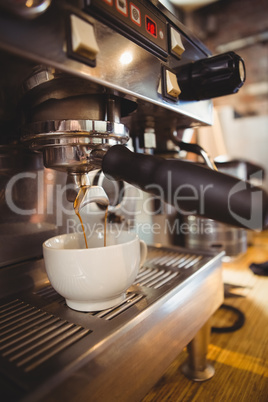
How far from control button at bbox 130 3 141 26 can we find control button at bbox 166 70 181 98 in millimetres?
74

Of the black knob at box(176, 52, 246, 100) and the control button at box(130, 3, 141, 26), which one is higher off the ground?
the control button at box(130, 3, 141, 26)

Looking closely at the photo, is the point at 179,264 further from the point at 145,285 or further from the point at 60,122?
the point at 60,122

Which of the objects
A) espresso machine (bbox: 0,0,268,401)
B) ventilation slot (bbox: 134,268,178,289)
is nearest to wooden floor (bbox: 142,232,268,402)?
espresso machine (bbox: 0,0,268,401)

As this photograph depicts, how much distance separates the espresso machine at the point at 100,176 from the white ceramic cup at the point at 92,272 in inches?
0.8

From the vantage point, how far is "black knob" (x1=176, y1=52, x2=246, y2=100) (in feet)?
1.34

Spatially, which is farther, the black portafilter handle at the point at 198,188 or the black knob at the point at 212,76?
the black knob at the point at 212,76

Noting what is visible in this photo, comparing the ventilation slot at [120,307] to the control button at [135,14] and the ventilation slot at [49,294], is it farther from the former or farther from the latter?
the control button at [135,14]

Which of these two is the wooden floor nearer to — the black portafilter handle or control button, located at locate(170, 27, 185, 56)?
the black portafilter handle

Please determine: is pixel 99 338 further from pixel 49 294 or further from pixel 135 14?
pixel 135 14

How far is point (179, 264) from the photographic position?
1.72 ft

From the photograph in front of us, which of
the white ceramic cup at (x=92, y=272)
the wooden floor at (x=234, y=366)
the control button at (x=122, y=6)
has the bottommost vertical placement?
the wooden floor at (x=234, y=366)

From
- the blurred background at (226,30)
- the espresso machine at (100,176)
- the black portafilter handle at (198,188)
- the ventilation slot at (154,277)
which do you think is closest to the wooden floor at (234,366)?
the espresso machine at (100,176)

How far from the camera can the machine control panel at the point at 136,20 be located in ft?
0.92

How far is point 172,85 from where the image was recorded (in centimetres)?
38
